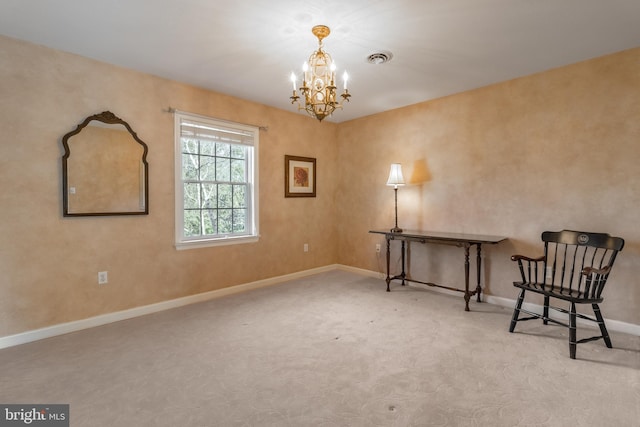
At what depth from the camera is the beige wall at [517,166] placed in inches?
110

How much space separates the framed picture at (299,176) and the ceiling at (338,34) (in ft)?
4.69

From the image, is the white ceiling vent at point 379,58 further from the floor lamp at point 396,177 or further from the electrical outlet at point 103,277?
the electrical outlet at point 103,277

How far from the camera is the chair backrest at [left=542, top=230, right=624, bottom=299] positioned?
2.44 meters

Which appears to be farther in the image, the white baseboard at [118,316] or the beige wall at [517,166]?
the beige wall at [517,166]

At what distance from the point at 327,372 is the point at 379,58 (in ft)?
8.72

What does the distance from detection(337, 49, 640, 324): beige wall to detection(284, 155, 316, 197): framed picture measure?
2.54 feet

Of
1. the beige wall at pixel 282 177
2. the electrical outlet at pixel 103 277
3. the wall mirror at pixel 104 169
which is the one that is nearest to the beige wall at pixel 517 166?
the beige wall at pixel 282 177

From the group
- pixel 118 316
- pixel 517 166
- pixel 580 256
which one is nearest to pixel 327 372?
pixel 118 316

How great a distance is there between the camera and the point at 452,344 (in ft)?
8.48

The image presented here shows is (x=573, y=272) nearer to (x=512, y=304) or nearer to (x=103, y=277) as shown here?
(x=512, y=304)

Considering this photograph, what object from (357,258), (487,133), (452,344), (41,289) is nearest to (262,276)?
(357,258)

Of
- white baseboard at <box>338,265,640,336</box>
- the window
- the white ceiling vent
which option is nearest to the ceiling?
the white ceiling vent

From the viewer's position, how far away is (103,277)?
303cm

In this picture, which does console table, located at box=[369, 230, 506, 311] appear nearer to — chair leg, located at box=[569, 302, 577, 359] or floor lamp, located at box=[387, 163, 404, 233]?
floor lamp, located at box=[387, 163, 404, 233]
